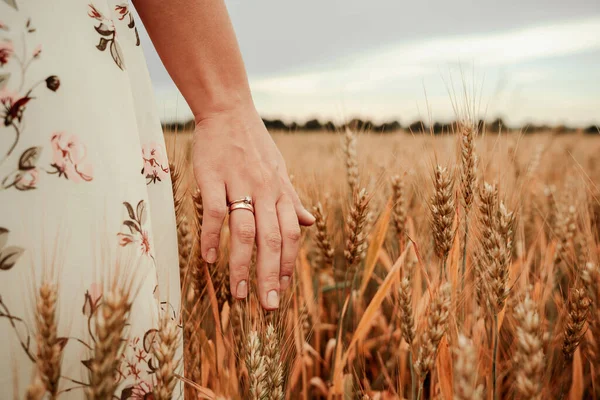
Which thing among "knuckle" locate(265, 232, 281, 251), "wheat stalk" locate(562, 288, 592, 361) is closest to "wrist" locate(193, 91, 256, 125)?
"knuckle" locate(265, 232, 281, 251)

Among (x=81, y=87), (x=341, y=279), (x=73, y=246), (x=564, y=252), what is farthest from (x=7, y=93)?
(x=341, y=279)

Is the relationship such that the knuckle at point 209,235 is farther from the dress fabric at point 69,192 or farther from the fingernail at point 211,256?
the dress fabric at point 69,192

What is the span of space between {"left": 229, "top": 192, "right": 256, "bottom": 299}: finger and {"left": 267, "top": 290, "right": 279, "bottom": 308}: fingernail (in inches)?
1.8

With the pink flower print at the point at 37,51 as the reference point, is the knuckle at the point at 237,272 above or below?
below

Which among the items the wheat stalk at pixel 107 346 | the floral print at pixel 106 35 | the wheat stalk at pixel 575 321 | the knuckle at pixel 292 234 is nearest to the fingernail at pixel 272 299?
the knuckle at pixel 292 234

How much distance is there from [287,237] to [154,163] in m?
0.27

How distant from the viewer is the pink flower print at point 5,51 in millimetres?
493

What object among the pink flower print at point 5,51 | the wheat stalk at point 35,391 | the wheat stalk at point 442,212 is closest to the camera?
the wheat stalk at point 35,391

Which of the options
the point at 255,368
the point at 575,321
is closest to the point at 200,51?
the point at 255,368

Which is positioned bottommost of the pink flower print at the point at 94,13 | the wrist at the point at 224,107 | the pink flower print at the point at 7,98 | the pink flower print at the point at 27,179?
the pink flower print at the point at 27,179

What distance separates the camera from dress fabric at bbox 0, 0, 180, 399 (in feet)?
1.56

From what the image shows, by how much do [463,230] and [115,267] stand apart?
0.76 meters

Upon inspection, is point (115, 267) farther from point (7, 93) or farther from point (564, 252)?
point (564, 252)

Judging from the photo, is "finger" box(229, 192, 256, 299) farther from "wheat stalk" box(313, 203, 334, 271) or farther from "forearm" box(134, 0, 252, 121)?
"wheat stalk" box(313, 203, 334, 271)
